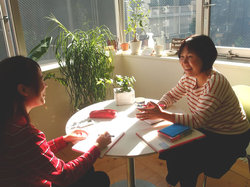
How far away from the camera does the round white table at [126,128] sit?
112 centimetres

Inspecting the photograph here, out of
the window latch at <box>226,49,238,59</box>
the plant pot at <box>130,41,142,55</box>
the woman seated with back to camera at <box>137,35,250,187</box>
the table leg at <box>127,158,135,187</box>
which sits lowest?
the table leg at <box>127,158,135,187</box>

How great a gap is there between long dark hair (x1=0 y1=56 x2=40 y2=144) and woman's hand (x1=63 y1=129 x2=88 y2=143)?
374 millimetres

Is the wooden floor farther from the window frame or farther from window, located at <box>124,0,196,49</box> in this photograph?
window, located at <box>124,0,196,49</box>

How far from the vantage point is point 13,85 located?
91 cm

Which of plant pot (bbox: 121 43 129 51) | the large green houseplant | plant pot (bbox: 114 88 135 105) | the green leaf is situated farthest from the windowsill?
plant pot (bbox: 114 88 135 105)

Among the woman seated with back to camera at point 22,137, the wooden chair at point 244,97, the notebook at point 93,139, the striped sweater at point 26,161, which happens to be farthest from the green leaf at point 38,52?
the wooden chair at point 244,97

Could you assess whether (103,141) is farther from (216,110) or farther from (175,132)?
(216,110)

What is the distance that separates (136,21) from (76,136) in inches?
75.3

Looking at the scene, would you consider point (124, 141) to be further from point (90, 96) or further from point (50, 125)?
point (50, 125)

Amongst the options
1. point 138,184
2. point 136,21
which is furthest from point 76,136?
point 136,21

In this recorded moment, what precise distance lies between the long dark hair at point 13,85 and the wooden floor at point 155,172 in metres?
1.33

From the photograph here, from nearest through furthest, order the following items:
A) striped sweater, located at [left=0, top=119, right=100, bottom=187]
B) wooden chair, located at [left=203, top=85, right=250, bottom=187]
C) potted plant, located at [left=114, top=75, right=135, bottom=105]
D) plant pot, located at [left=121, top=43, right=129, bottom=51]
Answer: striped sweater, located at [left=0, top=119, right=100, bottom=187] < wooden chair, located at [left=203, top=85, right=250, bottom=187] < potted plant, located at [left=114, top=75, right=135, bottom=105] < plant pot, located at [left=121, top=43, right=129, bottom=51]

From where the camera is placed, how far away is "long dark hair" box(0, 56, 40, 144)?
891 millimetres

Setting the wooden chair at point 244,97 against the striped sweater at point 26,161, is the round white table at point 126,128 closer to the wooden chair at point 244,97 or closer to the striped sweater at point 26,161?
the striped sweater at point 26,161
